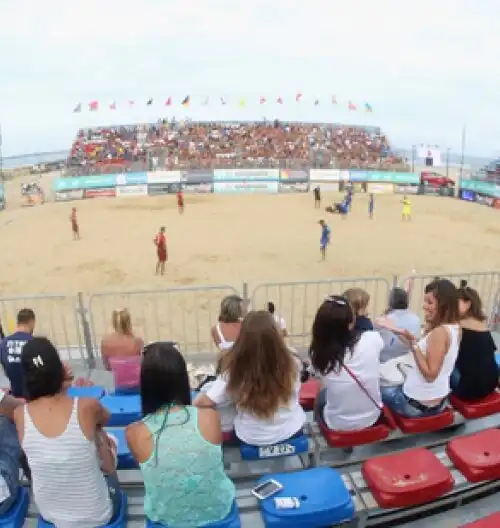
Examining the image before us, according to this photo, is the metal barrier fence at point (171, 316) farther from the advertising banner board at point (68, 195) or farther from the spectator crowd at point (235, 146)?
the spectator crowd at point (235, 146)

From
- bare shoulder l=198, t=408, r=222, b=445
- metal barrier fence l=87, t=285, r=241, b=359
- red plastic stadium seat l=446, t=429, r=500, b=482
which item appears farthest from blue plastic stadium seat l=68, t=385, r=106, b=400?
metal barrier fence l=87, t=285, r=241, b=359

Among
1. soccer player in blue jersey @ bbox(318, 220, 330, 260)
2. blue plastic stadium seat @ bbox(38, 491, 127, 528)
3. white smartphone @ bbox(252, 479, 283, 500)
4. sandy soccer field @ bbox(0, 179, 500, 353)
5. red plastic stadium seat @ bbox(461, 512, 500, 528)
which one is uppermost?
white smartphone @ bbox(252, 479, 283, 500)

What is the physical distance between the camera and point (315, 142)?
141ft

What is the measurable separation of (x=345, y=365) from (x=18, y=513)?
224 cm

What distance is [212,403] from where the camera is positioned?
9.46 ft

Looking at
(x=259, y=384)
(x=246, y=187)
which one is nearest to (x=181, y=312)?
(x=259, y=384)

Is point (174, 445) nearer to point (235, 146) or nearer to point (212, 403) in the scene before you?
point (212, 403)

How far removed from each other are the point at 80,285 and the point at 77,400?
10.7m

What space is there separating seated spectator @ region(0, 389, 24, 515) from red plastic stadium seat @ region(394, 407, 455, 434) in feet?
8.74

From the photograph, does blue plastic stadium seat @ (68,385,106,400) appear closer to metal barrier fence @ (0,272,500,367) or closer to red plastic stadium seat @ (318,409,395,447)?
red plastic stadium seat @ (318,409,395,447)

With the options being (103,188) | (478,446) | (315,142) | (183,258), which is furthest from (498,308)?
(315,142)

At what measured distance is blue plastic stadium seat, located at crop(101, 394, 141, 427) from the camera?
3499 mm

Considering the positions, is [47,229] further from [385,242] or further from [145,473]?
[145,473]

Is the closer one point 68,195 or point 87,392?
point 87,392
